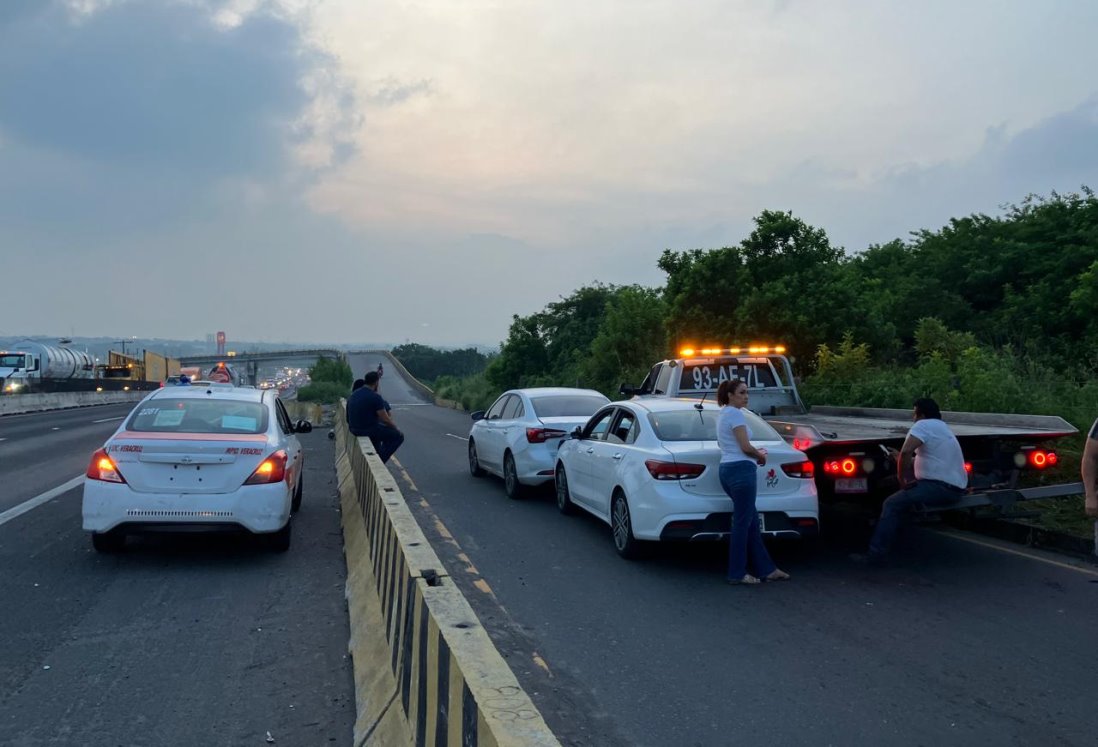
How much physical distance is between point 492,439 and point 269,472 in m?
6.04

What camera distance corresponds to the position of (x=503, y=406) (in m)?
14.7

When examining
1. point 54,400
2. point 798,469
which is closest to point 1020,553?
point 798,469

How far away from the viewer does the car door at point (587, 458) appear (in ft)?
33.9

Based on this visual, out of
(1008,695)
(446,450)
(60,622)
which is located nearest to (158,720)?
(60,622)

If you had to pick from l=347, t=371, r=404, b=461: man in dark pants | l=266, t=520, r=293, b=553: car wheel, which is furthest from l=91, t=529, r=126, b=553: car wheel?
l=347, t=371, r=404, b=461: man in dark pants

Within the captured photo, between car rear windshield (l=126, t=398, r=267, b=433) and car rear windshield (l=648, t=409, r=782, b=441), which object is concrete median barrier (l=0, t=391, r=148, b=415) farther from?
car rear windshield (l=648, t=409, r=782, b=441)

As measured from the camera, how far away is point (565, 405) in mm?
13602

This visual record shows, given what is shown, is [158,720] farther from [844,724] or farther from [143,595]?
[844,724]

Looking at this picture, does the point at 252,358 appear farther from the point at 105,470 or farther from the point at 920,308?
the point at 105,470

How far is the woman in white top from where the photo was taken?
26.0 ft

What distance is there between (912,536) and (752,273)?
1775cm

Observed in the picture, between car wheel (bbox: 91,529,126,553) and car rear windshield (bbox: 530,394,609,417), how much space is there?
230 inches

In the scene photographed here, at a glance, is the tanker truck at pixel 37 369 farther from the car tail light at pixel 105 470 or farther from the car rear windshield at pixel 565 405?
the car tail light at pixel 105 470

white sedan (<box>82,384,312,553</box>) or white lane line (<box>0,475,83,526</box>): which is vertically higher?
white sedan (<box>82,384,312,553</box>)
